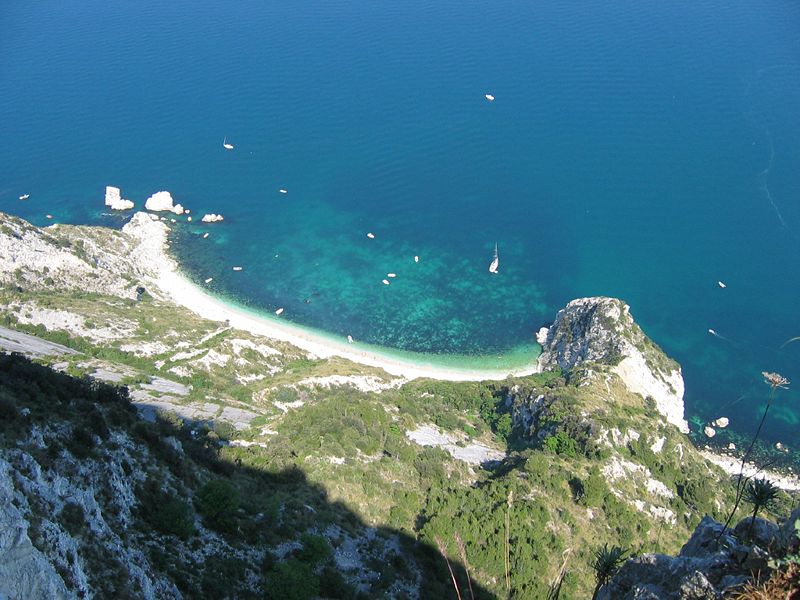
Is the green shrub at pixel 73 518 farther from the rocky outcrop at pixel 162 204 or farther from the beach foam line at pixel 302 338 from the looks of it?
the rocky outcrop at pixel 162 204

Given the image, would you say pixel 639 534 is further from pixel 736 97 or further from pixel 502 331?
pixel 736 97

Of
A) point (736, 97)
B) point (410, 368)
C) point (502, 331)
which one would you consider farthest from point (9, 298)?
point (736, 97)

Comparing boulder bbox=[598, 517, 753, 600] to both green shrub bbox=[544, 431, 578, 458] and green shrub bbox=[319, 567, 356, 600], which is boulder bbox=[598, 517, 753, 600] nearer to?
green shrub bbox=[319, 567, 356, 600]

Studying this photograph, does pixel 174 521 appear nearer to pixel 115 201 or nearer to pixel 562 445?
pixel 562 445

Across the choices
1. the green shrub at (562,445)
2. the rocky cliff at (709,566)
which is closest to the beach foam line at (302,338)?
the green shrub at (562,445)

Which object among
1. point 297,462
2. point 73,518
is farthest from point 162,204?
point 73,518

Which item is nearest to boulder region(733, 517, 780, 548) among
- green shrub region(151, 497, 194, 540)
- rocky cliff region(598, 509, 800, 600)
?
rocky cliff region(598, 509, 800, 600)
